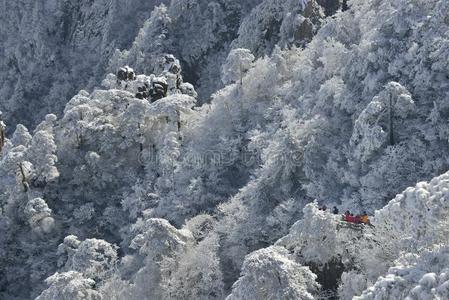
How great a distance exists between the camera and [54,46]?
420ft

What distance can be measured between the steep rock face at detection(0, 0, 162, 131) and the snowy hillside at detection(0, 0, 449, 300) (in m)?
32.2

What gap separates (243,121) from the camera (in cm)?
6238

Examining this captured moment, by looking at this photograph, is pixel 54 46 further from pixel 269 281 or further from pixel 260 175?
pixel 269 281

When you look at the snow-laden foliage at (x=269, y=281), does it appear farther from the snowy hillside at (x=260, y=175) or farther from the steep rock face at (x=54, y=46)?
the steep rock face at (x=54, y=46)

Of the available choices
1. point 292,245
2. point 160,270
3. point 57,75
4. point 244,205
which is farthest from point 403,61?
point 57,75

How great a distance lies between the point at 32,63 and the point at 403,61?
9815 cm

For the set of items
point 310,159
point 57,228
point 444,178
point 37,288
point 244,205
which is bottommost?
point 37,288

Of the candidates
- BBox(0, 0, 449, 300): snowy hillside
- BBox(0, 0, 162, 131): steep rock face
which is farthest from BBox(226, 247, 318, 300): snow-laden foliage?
BBox(0, 0, 162, 131): steep rock face

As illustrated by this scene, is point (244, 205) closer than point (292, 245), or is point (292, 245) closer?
point (292, 245)

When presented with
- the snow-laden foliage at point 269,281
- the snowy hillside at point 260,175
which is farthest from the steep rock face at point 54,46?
the snow-laden foliage at point 269,281

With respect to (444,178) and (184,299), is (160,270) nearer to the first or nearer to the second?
(184,299)

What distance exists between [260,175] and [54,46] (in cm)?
9140

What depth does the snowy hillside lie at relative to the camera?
29703 millimetres

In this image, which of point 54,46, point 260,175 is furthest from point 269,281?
point 54,46
